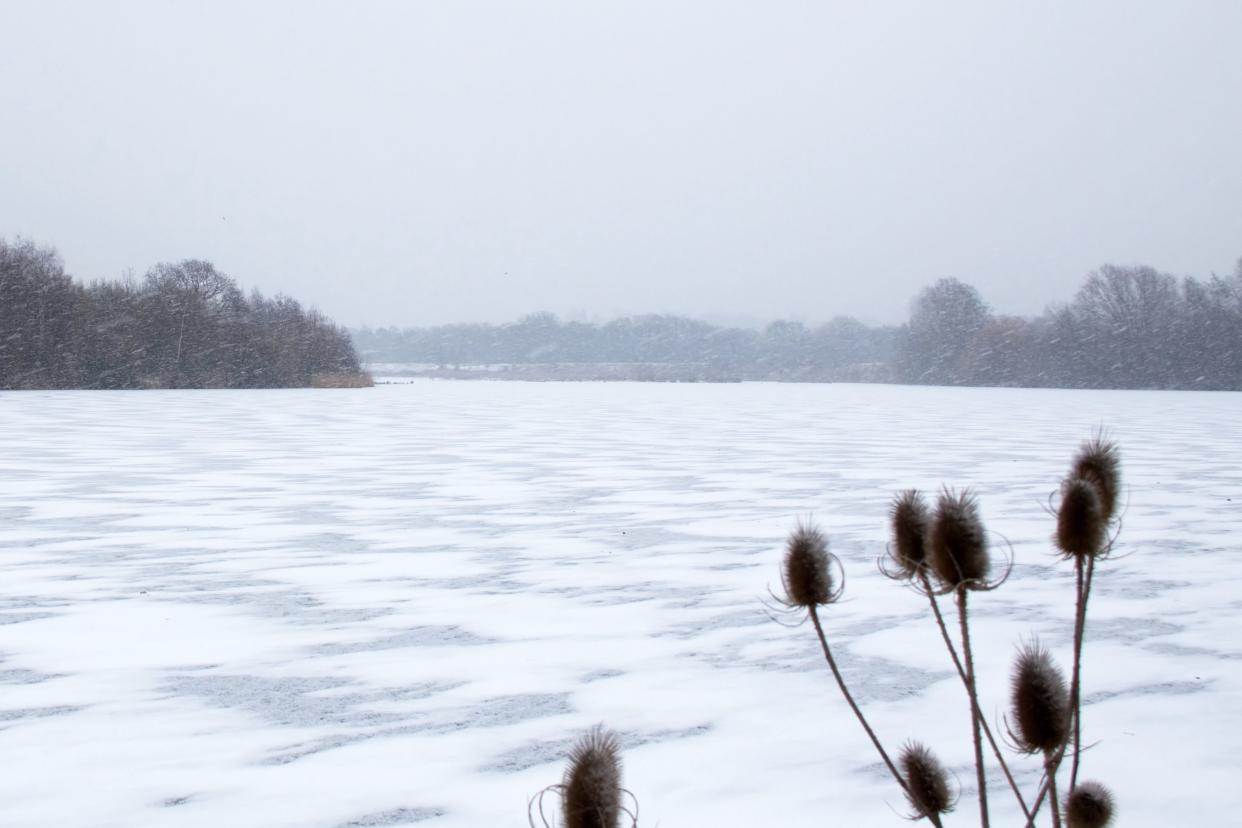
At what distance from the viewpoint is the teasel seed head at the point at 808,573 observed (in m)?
1.33

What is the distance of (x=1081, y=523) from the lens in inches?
48.8

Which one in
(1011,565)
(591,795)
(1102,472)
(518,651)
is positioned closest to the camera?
(591,795)

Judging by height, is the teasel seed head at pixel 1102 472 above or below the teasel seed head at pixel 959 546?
above

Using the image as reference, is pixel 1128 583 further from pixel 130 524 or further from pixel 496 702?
pixel 130 524

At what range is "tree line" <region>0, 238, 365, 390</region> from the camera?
144ft

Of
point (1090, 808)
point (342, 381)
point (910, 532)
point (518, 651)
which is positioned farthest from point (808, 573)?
point (342, 381)

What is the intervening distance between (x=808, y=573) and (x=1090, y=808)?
400 millimetres

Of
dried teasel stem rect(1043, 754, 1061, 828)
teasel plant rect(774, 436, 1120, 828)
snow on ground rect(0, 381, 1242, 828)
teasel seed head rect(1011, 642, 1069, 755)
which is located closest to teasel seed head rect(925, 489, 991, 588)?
teasel plant rect(774, 436, 1120, 828)

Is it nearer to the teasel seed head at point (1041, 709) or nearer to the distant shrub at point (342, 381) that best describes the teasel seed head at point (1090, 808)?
the teasel seed head at point (1041, 709)

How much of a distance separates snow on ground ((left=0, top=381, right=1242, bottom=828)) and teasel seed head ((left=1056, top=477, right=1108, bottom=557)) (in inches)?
13.8

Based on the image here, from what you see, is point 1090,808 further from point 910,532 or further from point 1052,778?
point 910,532

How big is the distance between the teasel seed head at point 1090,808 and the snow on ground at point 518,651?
1.26 ft

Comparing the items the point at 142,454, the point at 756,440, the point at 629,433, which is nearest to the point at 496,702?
the point at 142,454

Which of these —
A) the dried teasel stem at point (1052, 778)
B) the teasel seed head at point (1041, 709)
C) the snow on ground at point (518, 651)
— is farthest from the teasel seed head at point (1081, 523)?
the snow on ground at point (518, 651)
